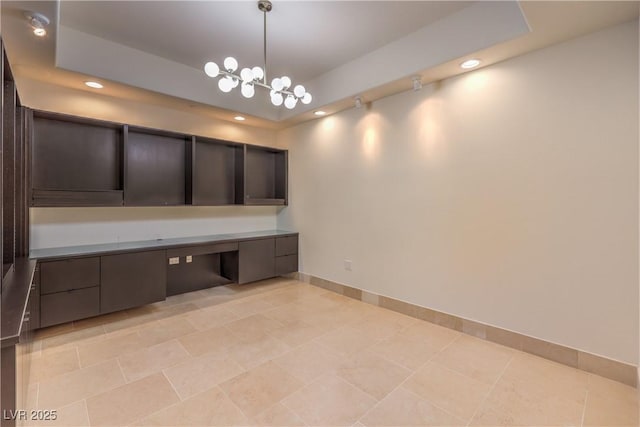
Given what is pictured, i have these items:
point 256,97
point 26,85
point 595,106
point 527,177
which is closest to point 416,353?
point 527,177

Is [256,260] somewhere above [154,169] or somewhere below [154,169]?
below

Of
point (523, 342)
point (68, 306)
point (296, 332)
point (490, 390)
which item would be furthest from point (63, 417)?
point (523, 342)

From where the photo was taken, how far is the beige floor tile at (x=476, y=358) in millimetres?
2244

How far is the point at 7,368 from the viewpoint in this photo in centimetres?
118

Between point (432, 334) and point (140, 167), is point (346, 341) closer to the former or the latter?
point (432, 334)

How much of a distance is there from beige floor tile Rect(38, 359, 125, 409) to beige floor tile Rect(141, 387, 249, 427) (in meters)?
0.56

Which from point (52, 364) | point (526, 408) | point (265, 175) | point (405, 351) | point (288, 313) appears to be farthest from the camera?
point (265, 175)

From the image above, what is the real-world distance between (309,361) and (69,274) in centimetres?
241

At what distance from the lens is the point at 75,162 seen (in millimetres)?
3158

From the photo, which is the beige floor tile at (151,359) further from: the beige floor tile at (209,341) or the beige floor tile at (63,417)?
the beige floor tile at (63,417)

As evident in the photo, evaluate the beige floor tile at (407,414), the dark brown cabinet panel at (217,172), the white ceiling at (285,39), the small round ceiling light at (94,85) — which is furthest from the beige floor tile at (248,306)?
the small round ceiling light at (94,85)

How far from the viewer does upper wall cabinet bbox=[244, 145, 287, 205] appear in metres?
4.72

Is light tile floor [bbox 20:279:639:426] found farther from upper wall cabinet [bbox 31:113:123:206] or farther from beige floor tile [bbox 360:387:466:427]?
upper wall cabinet [bbox 31:113:123:206]

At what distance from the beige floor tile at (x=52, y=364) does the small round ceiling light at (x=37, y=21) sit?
256cm
